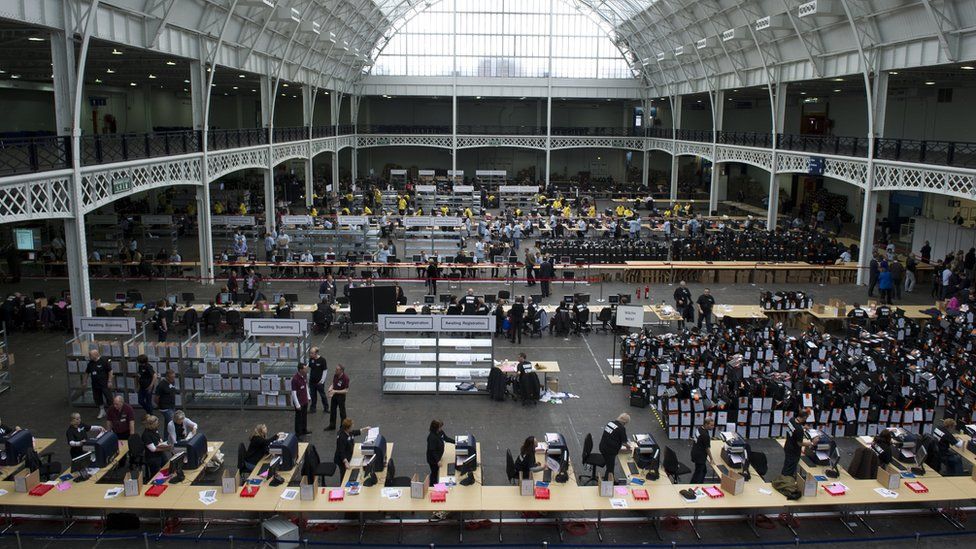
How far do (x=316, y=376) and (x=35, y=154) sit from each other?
873cm

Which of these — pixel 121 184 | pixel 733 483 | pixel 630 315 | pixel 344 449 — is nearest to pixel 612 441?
pixel 733 483

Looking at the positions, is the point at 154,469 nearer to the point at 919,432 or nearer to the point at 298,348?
the point at 298,348

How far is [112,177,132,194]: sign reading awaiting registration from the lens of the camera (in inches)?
817

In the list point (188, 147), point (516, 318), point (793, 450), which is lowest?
point (793, 450)

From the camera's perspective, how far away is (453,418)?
52.8 feet

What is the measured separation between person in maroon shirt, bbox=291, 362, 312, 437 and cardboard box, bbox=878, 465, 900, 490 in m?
10.7

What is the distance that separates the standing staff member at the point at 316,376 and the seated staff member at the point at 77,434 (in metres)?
4.45

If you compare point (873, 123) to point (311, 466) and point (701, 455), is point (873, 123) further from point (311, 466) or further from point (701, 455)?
point (311, 466)

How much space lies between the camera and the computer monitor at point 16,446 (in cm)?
1176

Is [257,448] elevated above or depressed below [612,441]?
below

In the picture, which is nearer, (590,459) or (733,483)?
(733,483)

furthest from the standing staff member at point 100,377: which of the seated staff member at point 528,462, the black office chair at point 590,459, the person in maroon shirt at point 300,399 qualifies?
the black office chair at point 590,459

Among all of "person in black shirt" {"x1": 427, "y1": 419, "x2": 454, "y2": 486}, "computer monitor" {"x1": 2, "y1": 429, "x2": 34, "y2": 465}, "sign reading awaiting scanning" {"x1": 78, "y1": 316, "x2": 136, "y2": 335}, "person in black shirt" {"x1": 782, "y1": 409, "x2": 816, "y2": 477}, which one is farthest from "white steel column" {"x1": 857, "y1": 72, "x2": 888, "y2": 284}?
"computer monitor" {"x1": 2, "y1": 429, "x2": 34, "y2": 465}

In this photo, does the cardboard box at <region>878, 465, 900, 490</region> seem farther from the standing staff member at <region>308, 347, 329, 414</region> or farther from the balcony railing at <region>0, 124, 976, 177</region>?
the balcony railing at <region>0, 124, 976, 177</region>
